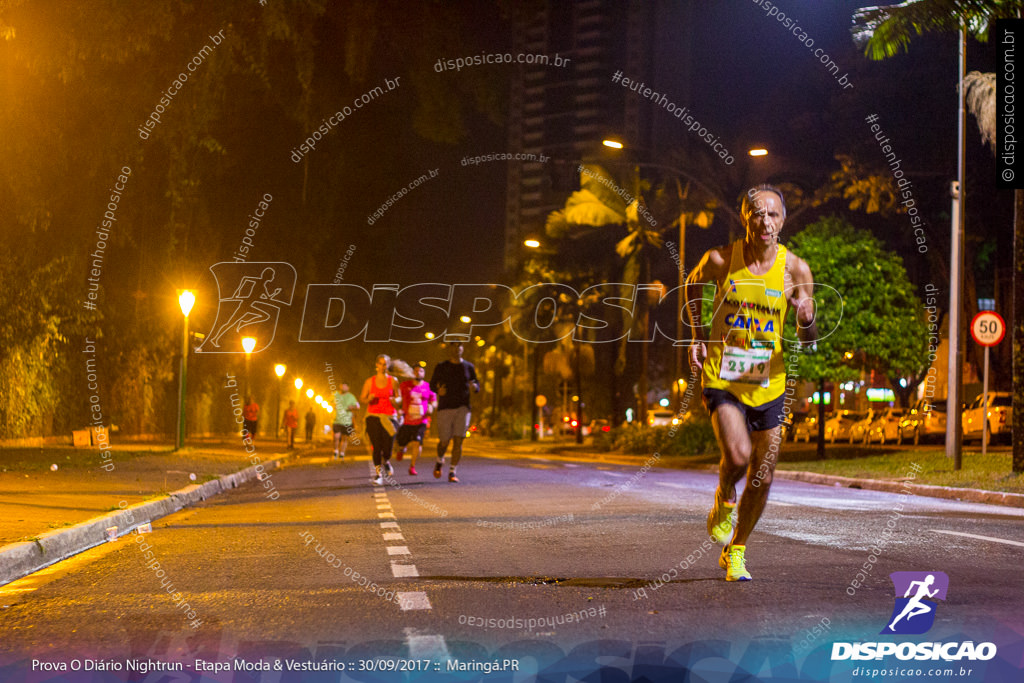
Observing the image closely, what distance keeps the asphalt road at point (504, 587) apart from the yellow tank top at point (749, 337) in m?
1.16

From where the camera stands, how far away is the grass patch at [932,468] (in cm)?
1739

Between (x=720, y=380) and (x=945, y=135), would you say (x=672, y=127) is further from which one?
(x=720, y=380)

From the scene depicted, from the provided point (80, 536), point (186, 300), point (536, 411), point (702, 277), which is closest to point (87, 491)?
point (80, 536)

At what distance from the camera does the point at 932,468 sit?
827 inches

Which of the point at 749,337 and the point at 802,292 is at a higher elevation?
the point at 802,292

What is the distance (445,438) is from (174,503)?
4842mm

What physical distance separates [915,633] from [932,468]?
664 inches

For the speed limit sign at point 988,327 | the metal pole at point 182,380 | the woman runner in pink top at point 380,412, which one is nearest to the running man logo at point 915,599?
the woman runner in pink top at point 380,412

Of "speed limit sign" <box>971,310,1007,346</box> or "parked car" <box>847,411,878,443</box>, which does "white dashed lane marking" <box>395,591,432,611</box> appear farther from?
"parked car" <box>847,411,878,443</box>

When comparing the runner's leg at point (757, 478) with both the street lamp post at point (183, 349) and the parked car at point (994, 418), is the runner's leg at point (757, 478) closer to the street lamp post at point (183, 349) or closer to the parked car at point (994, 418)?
the street lamp post at point (183, 349)

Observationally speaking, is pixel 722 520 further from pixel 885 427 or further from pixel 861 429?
pixel 861 429

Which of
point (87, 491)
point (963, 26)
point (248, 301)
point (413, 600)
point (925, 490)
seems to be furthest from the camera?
point (248, 301)

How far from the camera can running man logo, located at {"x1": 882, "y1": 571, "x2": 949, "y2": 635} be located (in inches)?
210

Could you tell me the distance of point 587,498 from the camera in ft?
46.7
